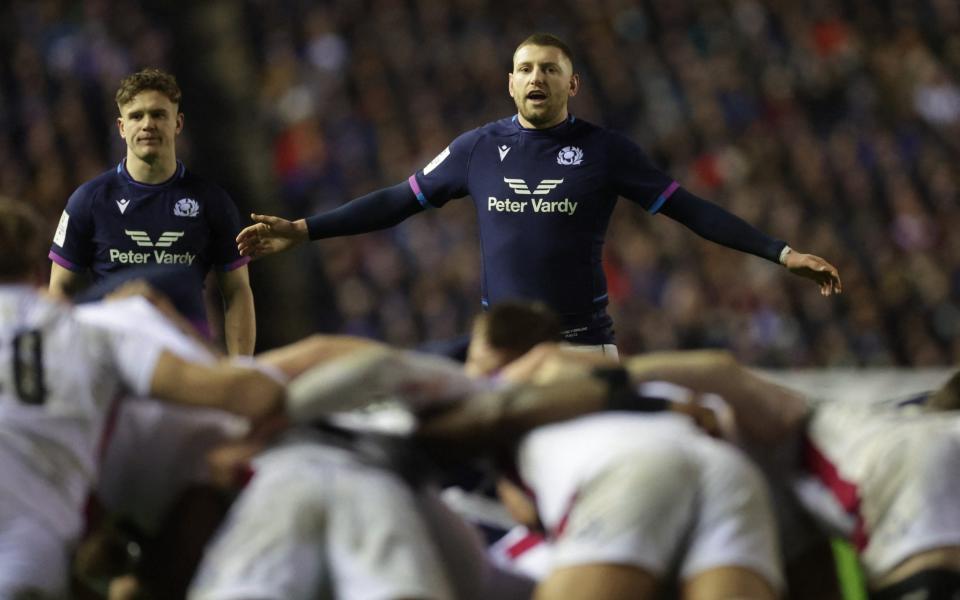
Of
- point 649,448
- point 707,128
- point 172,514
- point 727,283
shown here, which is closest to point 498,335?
point 649,448

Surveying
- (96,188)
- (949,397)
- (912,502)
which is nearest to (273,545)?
(912,502)

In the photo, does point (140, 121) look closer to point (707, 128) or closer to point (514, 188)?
point (514, 188)

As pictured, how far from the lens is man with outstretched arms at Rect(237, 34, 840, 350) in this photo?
21.6 feet

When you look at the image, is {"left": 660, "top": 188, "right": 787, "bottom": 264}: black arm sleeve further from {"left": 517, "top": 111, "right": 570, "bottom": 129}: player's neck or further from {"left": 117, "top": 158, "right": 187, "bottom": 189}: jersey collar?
{"left": 117, "top": 158, "right": 187, "bottom": 189}: jersey collar

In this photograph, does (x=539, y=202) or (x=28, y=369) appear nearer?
(x=28, y=369)

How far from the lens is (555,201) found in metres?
6.60

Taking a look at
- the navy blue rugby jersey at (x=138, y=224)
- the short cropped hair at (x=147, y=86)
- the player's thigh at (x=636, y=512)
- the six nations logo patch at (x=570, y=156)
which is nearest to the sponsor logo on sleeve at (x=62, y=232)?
the navy blue rugby jersey at (x=138, y=224)

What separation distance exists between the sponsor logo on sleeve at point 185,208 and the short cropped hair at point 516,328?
2188 millimetres

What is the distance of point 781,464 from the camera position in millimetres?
4789

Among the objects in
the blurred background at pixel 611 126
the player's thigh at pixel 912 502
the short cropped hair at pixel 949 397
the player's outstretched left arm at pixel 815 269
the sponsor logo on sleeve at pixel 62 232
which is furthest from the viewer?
the blurred background at pixel 611 126

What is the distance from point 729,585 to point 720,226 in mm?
2852

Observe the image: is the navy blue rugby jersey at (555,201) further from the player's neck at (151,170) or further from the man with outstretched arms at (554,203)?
the player's neck at (151,170)

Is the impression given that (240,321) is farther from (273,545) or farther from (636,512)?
(636,512)

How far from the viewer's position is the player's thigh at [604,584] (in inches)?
156
